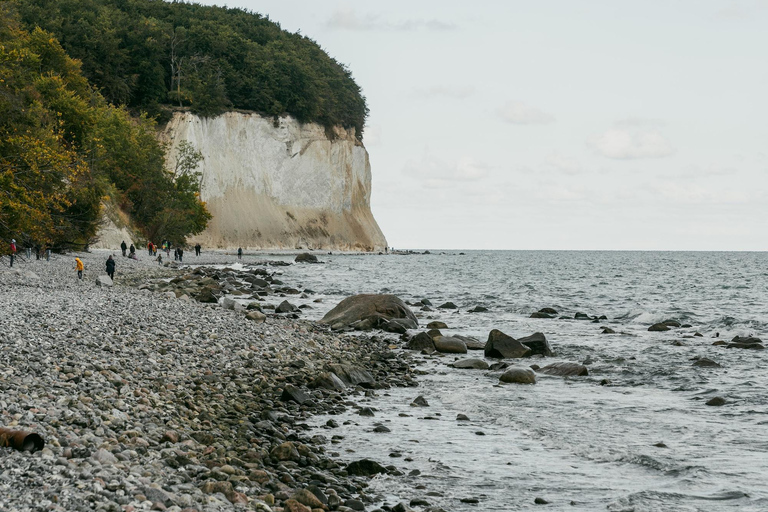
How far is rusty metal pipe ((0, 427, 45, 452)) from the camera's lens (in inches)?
253

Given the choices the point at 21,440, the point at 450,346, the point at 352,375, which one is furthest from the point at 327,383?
the point at 21,440

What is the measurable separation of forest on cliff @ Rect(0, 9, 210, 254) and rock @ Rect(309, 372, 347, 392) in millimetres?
13621

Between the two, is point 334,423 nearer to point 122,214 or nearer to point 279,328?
point 279,328

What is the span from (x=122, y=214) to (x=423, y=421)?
60.4 meters

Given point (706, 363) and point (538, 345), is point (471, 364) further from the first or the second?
point (706, 363)

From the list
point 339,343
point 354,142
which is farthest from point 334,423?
point 354,142

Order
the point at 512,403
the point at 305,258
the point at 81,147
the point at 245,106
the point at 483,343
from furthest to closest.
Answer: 1. the point at 245,106
2. the point at 305,258
3. the point at 81,147
4. the point at 483,343
5. the point at 512,403

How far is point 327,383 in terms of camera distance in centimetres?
1280

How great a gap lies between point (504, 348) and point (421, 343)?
2307mm

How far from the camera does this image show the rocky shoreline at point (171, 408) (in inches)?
248

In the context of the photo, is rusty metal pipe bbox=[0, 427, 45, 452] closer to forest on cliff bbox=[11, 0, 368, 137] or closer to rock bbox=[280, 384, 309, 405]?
rock bbox=[280, 384, 309, 405]

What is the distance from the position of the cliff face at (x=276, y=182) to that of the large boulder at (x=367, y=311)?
68.6 m

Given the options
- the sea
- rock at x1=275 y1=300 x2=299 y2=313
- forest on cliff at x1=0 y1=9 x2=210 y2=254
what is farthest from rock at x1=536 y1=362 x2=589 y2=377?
forest on cliff at x1=0 y1=9 x2=210 y2=254

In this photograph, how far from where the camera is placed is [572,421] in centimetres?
1110
